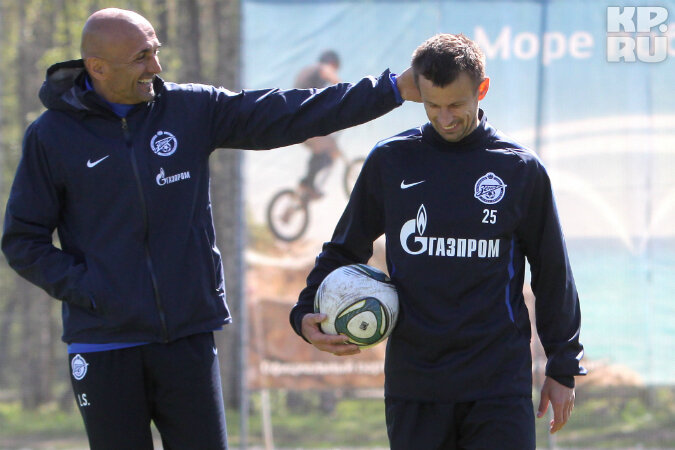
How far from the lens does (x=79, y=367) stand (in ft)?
11.7

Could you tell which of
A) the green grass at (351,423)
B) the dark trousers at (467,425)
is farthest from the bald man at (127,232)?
the green grass at (351,423)

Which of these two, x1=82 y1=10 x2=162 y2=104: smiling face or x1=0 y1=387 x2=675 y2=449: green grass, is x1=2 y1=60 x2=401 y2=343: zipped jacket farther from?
x1=0 y1=387 x2=675 y2=449: green grass

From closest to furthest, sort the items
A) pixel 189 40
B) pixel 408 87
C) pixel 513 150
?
1. pixel 513 150
2. pixel 408 87
3. pixel 189 40

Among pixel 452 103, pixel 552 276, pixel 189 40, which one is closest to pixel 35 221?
pixel 452 103

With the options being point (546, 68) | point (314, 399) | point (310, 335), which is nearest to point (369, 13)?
Result: point (546, 68)

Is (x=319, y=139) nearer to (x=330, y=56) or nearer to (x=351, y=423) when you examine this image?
(x=330, y=56)

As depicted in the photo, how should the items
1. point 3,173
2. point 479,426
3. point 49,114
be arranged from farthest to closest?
point 3,173
point 49,114
point 479,426

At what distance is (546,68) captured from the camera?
20.8 ft

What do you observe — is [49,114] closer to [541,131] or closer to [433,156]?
[433,156]

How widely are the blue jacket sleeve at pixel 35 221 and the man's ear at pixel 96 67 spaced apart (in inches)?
11.9

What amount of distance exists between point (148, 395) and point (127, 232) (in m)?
0.64

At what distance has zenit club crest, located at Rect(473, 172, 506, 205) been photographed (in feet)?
10.9

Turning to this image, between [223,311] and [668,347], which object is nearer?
[223,311]

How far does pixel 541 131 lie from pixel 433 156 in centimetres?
318
